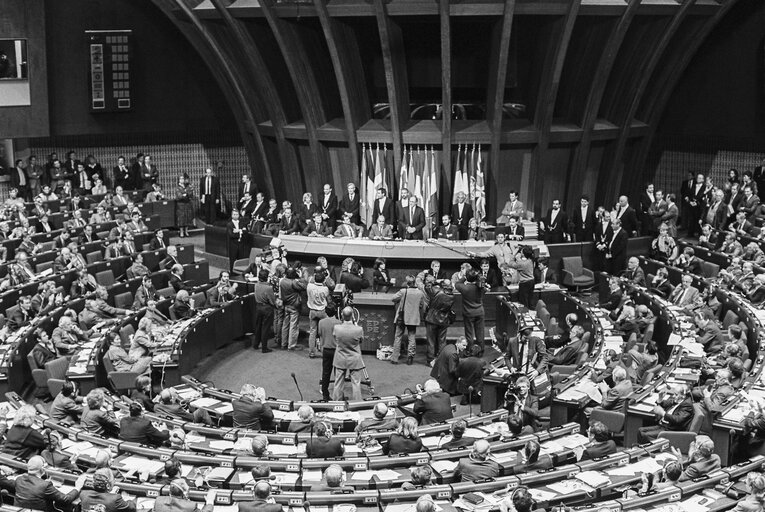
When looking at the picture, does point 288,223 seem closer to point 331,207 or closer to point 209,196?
point 331,207

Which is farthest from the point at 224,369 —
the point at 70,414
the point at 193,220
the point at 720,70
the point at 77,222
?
the point at 720,70

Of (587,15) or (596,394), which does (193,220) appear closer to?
(587,15)

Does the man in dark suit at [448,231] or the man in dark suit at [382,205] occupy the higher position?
the man in dark suit at [382,205]

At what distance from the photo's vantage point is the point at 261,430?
1469 cm

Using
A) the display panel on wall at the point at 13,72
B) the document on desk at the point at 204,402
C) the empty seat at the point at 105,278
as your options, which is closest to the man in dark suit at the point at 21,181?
the display panel on wall at the point at 13,72

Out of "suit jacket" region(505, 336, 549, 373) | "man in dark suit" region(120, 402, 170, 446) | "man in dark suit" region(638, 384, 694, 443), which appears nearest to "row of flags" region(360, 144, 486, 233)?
"suit jacket" region(505, 336, 549, 373)

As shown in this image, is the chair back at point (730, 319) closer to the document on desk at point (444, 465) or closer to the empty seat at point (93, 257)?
the document on desk at point (444, 465)

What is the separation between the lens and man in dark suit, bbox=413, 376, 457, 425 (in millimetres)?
15156

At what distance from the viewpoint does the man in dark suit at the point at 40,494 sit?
11.7 meters

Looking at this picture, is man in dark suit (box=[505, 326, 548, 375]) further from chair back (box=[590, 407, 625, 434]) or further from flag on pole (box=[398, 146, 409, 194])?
flag on pole (box=[398, 146, 409, 194])

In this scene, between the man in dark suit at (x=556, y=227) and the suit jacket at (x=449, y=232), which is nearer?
the suit jacket at (x=449, y=232)

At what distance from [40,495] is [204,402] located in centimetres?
425

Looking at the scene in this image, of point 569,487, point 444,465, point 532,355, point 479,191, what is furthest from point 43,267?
point 569,487

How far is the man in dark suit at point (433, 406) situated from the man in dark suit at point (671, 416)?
8.96 ft
